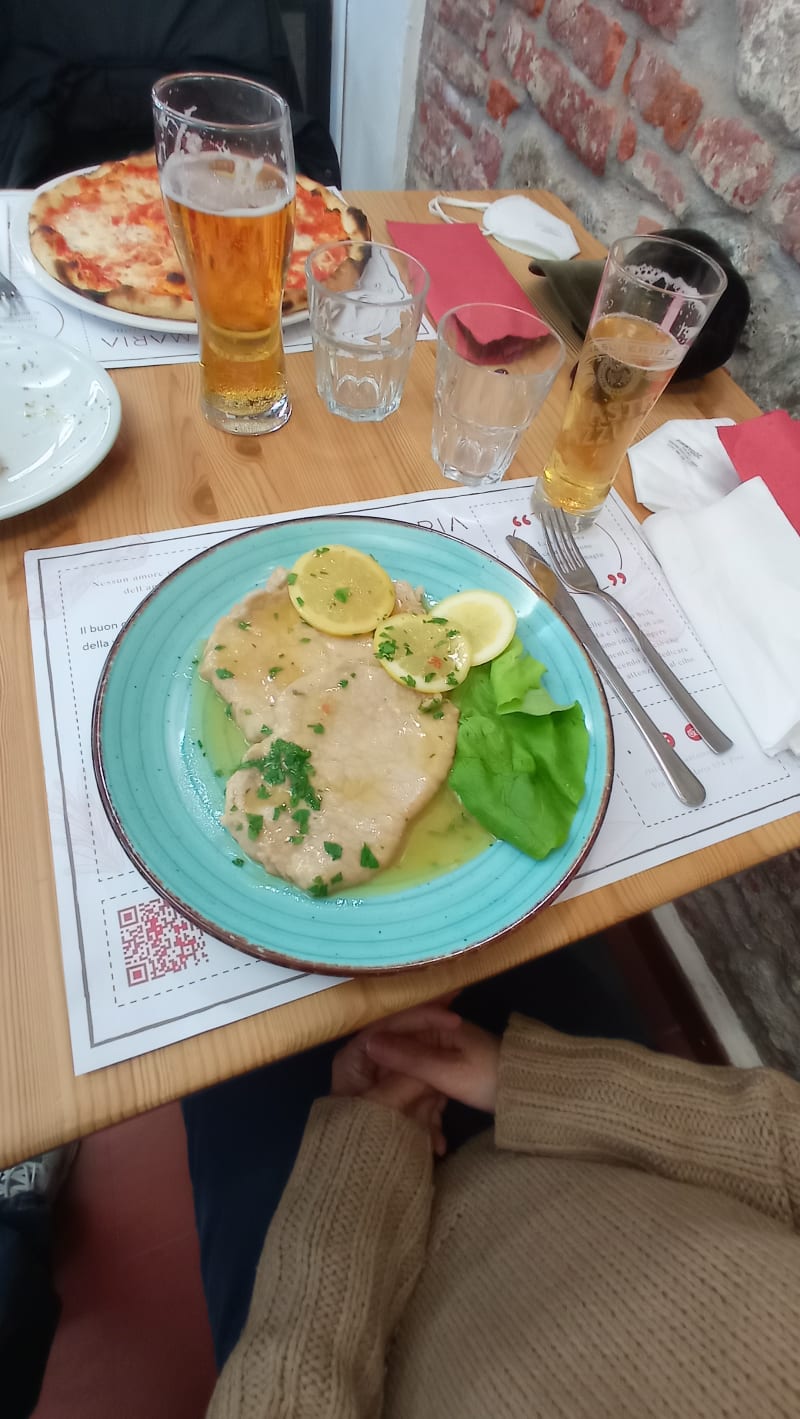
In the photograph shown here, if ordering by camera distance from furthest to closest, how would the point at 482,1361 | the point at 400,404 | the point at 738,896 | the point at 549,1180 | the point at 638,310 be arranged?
the point at 738,896, the point at 400,404, the point at 638,310, the point at 549,1180, the point at 482,1361

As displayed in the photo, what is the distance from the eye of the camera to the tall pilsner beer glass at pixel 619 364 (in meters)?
0.79

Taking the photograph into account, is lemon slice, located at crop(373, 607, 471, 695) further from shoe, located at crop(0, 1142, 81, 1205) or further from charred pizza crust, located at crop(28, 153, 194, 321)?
shoe, located at crop(0, 1142, 81, 1205)

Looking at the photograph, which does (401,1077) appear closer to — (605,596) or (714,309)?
(605,596)

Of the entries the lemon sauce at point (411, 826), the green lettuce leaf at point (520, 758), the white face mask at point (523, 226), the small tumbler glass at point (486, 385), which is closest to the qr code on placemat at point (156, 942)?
the lemon sauce at point (411, 826)

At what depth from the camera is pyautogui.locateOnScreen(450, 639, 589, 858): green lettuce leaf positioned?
0.59 m

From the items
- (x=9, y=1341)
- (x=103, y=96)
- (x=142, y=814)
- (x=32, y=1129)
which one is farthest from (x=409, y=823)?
(x=103, y=96)

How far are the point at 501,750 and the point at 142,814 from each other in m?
0.29

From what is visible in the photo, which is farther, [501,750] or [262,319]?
[262,319]

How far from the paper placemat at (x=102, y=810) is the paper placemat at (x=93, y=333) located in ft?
1.04

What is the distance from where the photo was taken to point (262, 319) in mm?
819

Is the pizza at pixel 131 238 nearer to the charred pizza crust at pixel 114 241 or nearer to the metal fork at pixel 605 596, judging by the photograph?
the charred pizza crust at pixel 114 241

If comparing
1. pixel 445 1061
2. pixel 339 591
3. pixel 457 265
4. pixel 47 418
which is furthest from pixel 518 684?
pixel 457 265

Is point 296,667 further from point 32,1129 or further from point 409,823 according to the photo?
point 32,1129

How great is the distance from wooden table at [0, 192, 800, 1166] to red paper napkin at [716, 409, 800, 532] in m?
0.13
